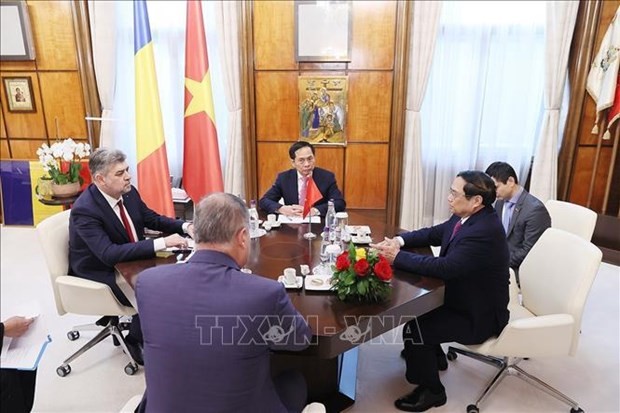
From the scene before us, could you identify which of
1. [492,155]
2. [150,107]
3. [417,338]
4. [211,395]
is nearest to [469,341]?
[417,338]

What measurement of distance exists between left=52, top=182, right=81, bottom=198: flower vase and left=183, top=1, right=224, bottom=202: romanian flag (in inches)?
47.4

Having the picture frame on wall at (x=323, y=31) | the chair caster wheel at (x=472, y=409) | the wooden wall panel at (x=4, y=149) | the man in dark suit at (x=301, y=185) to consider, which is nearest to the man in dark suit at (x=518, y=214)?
the chair caster wheel at (x=472, y=409)

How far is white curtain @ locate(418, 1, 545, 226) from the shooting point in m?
4.54

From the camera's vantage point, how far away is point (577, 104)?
176 inches

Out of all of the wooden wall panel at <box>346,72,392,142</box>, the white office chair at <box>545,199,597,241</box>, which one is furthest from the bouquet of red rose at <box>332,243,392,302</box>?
the wooden wall panel at <box>346,72,392,142</box>

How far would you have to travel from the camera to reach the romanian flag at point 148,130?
3479 mm

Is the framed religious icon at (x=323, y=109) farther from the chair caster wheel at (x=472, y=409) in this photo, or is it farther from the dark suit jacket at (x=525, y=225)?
the chair caster wheel at (x=472, y=409)

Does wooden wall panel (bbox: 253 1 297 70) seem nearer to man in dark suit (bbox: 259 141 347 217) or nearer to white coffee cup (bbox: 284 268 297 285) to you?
man in dark suit (bbox: 259 141 347 217)

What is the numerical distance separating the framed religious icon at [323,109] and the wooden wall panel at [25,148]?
10.4ft

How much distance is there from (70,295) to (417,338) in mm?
1895

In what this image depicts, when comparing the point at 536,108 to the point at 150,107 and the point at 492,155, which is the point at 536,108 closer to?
the point at 492,155

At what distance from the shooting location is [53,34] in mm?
4809

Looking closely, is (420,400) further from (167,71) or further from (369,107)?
(167,71)

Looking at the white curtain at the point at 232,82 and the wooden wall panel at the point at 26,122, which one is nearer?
the white curtain at the point at 232,82
